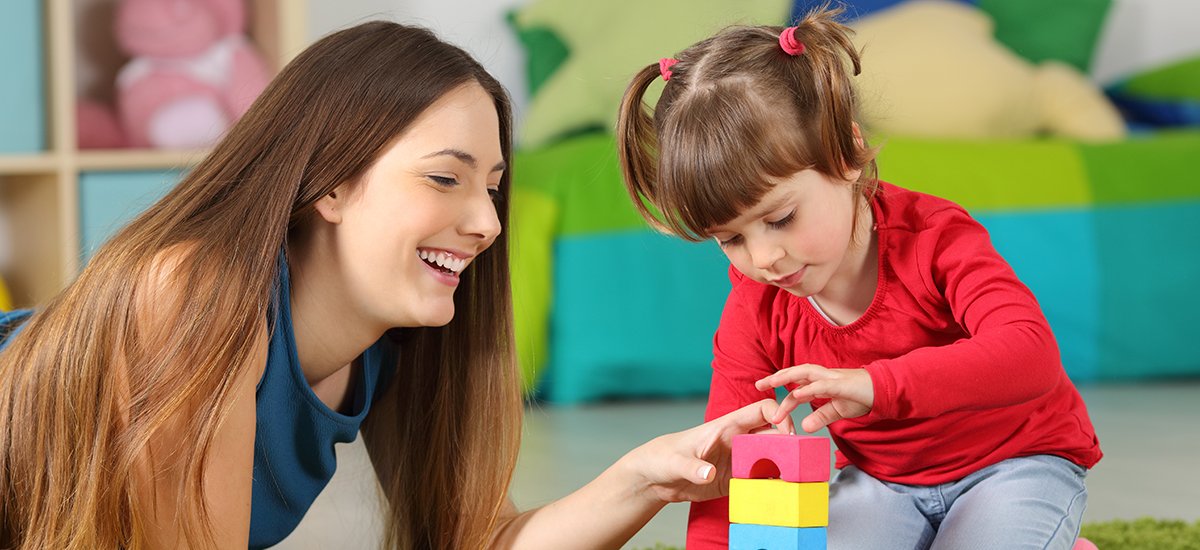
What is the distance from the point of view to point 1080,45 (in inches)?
133

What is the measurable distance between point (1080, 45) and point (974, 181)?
0.95 metres

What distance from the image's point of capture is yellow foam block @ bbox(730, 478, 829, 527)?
0.91 meters

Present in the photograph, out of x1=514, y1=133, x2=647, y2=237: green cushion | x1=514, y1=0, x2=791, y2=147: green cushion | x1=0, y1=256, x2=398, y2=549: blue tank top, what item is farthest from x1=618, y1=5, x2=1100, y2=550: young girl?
x1=514, y1=0, x2=791, y2=147: green cushion

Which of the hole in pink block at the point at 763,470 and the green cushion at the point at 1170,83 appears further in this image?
the green cushion at the point at 1170,83

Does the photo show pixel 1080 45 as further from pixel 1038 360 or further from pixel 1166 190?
pixel 1038 360

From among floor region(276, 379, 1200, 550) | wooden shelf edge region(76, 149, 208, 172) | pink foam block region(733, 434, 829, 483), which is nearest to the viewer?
pink foam block region(733, 434, 829, 483)

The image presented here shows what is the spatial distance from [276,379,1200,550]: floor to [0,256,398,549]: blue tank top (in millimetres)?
219

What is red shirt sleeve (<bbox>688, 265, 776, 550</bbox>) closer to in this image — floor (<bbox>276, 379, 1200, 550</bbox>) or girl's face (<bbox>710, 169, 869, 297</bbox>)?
girl's face (<bbox>710, 169, 869, 297</bbox>)

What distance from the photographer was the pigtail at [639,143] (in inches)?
43.7

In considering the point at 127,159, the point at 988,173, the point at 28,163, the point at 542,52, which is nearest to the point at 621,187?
the point at 988,173

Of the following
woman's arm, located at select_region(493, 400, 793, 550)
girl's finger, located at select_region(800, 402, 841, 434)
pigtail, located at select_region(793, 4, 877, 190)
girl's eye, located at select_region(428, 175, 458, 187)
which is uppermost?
pigtail, located at select_region(793, 4, 877, 190)

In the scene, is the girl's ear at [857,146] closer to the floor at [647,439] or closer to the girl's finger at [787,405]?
the girl's finger at [787,405]

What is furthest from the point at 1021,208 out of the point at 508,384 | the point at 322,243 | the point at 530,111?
the point at 322,243

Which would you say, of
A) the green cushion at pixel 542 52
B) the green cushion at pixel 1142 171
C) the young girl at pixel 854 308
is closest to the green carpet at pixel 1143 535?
the young girl at pixel 854 308
